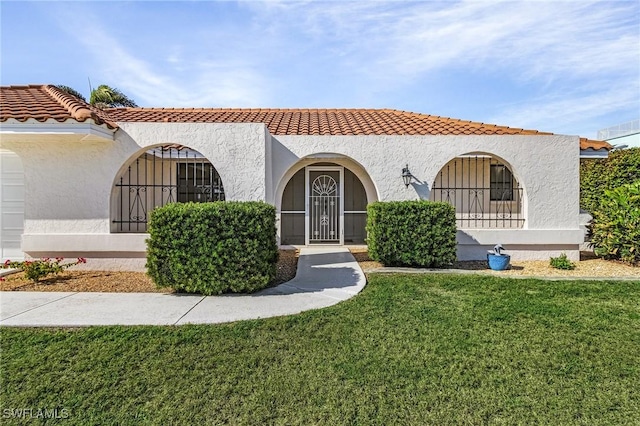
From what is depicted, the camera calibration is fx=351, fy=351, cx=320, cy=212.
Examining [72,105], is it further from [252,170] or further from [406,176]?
[406,176]

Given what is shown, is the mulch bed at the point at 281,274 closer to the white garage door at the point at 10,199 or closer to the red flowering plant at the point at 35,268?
the red flowering plant at the point at 35,268

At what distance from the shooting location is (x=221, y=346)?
15.2 feet

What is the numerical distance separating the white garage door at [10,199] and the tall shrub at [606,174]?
1880cm

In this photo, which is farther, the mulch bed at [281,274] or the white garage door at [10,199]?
the white garage door at [10,199]

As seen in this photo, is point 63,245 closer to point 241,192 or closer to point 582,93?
point 241,192

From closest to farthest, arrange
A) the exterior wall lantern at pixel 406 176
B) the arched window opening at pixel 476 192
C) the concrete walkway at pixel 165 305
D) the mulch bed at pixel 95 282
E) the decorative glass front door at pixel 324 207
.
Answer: the concrete walkway at pixel 165 305, the mulch bed at pixel 95 282, the exterior wall lantern at pixel 406 176, the decorative glass front door at pixel 324 207, the arched window opening at pixel 476 192

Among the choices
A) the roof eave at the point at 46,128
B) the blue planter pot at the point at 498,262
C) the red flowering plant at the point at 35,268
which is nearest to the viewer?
the red flowering plant at the point at 35,268

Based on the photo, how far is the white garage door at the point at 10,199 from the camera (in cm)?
1034

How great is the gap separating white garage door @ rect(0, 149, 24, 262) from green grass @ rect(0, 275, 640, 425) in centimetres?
709

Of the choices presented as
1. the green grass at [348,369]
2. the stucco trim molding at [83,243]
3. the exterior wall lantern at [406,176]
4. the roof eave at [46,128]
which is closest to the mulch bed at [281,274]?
the stucco trim molding at [83,243]

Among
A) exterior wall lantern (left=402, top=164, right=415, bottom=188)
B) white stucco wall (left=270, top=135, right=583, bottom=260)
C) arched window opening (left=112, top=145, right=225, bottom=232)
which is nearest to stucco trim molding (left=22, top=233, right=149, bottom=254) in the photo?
arched window opening (left=112, top=145, right=225, bottom=232)

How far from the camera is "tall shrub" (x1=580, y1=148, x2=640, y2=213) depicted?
38.8ft

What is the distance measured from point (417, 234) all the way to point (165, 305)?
243 inches

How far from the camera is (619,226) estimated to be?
34.5ft
